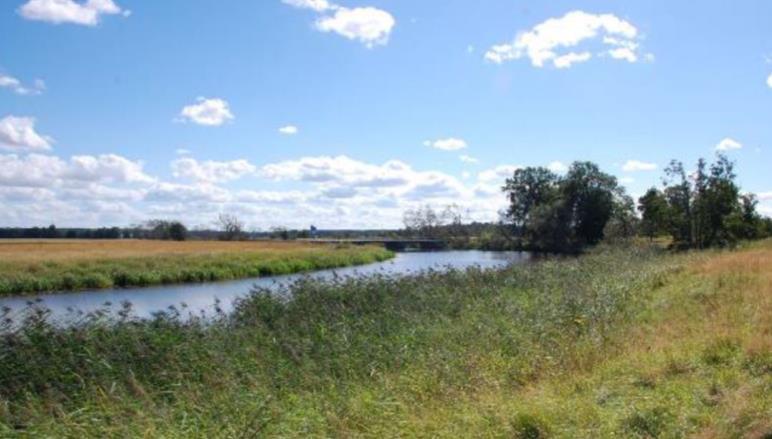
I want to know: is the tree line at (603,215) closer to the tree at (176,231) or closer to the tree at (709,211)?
the tree at (709,211)

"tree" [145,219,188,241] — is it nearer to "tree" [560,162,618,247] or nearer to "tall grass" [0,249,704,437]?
"tree" [560,162,618,247]

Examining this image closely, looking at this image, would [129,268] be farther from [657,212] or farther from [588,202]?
[588,202]

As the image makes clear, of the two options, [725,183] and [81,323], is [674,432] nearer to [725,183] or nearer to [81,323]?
[81,323]

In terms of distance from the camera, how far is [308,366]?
9.75 meters

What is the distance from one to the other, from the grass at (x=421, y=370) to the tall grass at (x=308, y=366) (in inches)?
1.3

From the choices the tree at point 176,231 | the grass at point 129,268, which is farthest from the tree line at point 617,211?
the tree at point 176,231

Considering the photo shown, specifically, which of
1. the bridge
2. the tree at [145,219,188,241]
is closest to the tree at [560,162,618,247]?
the bridge

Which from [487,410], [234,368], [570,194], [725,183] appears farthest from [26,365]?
[570,194]

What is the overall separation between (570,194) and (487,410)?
80.0 meters

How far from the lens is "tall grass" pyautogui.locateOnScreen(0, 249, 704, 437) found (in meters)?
6.94

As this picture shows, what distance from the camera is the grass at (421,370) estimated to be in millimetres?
Result: 6453

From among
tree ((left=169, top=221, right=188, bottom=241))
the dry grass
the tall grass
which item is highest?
tree ((left=169, top=221, right=188, bottom=241))

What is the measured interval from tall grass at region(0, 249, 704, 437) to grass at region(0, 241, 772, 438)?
0.11 feet

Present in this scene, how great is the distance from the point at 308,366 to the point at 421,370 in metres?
1.68
